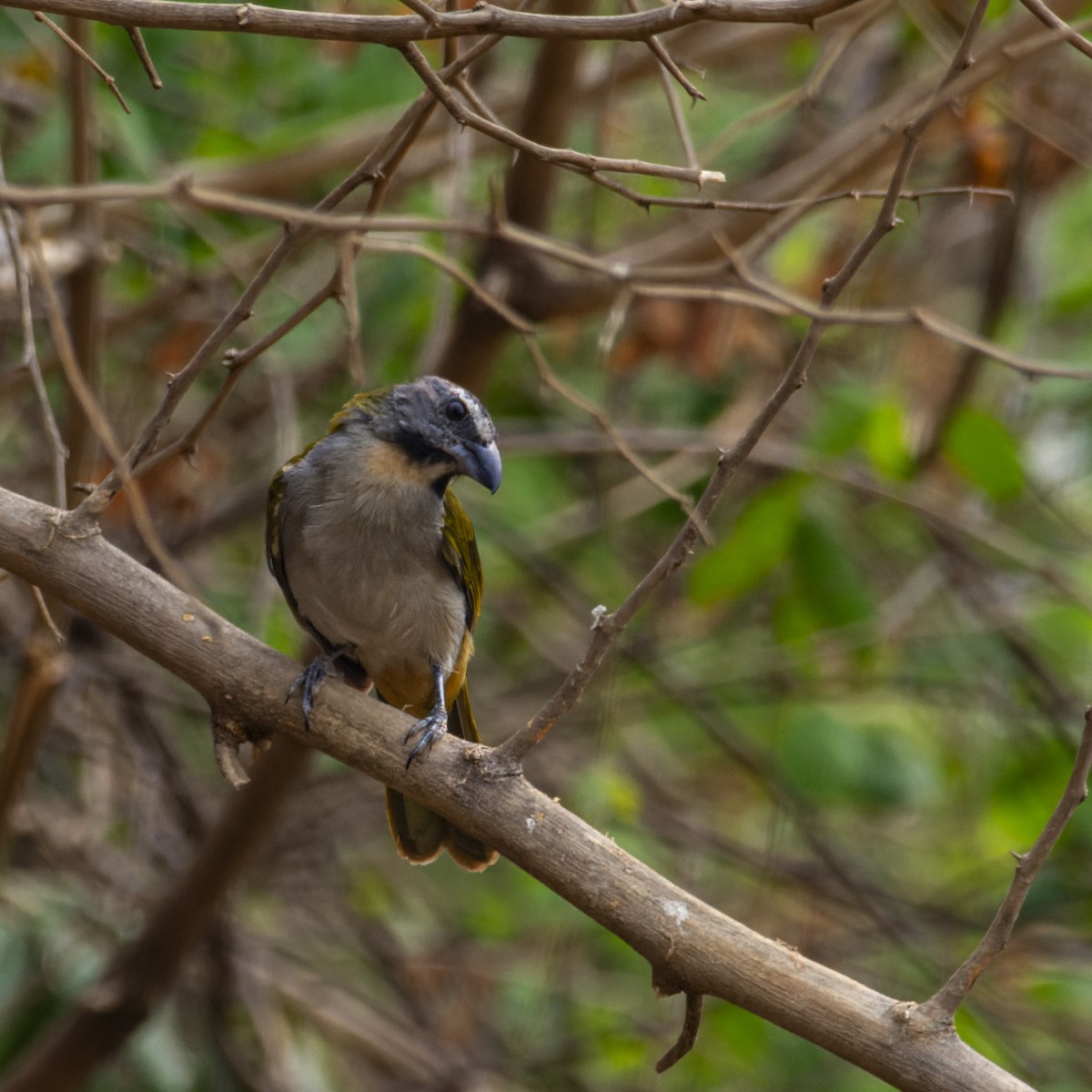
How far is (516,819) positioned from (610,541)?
3.06 metres

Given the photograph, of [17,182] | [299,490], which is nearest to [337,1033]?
[299,490]

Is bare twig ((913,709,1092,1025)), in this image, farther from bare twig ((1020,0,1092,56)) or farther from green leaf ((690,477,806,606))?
green leaf ((690,477,806,606))

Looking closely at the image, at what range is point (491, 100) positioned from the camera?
15.5 ft

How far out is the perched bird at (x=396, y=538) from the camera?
11.0ft

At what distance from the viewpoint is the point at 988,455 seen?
408cm

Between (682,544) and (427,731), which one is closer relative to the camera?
(682,544)

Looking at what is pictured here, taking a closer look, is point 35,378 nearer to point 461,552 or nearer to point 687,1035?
point 461,552

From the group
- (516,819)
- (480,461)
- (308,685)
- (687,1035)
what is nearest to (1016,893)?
(687,1035)

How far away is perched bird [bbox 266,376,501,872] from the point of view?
336 cm

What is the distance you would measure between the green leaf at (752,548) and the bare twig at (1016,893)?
88.5 inches

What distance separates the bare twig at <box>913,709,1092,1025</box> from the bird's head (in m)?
1.62

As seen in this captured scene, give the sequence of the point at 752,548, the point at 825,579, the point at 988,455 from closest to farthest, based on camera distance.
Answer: the point at 988,455 < the point at 752,548 < the point at 825,579

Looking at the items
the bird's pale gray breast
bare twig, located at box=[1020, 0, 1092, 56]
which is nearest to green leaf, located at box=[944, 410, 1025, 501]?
the bird's pale gray breast

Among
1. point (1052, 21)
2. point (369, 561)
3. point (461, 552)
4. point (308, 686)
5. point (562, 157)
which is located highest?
point (1052, 21)
